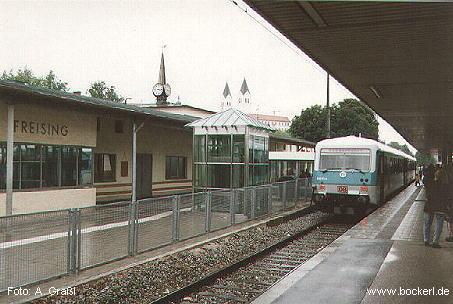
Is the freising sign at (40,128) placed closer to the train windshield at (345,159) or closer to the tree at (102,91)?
the train windshield at (345,159)

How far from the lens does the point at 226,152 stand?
55.3ft

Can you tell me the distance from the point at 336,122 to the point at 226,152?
45.7 metres

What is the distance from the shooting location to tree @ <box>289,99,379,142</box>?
2354 inches

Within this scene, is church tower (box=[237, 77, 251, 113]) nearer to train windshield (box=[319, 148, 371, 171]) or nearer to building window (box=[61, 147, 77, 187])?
train windshield (box=[319, 148, 371, 171])

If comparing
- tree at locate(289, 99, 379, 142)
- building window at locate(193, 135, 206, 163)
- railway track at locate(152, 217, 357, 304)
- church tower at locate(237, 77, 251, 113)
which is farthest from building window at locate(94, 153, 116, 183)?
church tower at locate(237, 77, 251, 113)

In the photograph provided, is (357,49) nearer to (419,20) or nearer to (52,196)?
(419,20)

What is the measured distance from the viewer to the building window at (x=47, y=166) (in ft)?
47.8

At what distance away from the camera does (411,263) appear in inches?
327

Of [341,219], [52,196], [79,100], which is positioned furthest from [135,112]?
[341,219]

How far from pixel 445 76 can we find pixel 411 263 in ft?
23.9

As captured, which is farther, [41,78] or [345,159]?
[41,78]

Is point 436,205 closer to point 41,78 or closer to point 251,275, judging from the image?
point 251,275

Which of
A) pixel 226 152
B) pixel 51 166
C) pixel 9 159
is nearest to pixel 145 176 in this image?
pixel 226 152

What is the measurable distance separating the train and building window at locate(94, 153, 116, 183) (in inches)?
350
